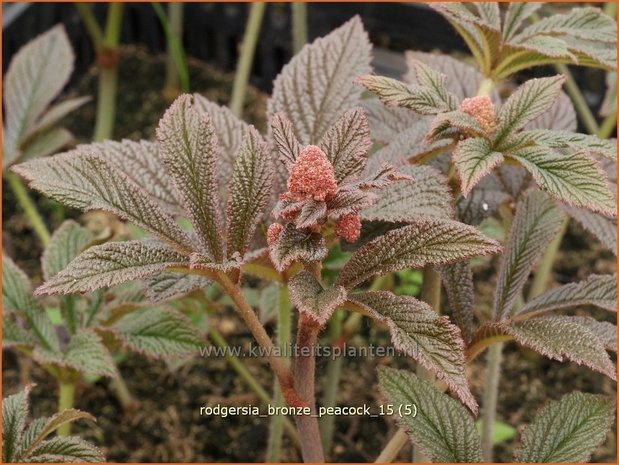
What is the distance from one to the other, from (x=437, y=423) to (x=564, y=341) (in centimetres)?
13

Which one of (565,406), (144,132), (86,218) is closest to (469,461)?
(565,406)

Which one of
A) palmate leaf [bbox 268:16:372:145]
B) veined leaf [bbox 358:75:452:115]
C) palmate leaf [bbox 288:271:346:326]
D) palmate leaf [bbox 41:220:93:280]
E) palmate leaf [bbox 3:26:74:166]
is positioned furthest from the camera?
palmate leaf [bbox 3:26:74:166]

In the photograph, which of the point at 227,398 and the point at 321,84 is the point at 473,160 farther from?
the point at 227,398

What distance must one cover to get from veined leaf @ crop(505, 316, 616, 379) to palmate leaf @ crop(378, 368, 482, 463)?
9 centimetres

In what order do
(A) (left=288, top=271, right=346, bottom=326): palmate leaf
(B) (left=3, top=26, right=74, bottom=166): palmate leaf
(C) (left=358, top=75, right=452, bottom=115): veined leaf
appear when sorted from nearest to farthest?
(A) (left=288, top=271, right=346, bottom=326): palmate leaf → (C) (left=358, top=75, right=452, bottom=115): veined leaf → (B) (left=3, top=26, right=74, bottom=166): palmate leaf

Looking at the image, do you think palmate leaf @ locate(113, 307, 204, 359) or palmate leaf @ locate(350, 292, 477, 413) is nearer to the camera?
palmate leaf @ locate(350, 292, 477, 413)

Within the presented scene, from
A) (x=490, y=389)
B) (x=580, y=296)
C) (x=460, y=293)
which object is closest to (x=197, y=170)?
(x=460, y=293)

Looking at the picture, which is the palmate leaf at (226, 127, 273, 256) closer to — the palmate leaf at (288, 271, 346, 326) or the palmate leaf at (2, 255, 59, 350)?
the palmate leaf at (288, 271, 346, 326)

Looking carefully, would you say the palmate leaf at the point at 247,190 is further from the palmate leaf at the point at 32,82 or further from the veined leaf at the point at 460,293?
the palmate leaf at the point at 32,82

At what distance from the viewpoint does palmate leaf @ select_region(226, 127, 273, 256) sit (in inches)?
26.6

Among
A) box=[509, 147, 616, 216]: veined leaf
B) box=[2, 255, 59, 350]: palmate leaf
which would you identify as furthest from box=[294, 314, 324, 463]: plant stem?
box=[2, 255, 59, 350]: palmate leaf

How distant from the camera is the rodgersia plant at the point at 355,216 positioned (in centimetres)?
62

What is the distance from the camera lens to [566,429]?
2.45ft

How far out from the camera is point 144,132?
1.98 meters
